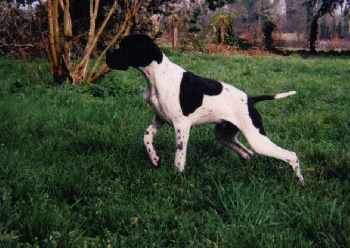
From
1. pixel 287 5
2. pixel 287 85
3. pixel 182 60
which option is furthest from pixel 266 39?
pixel 287 5

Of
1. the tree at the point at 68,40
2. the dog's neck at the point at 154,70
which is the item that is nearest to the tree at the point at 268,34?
the tree at the point at 68,40

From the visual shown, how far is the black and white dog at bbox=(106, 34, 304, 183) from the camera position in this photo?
3562 millimetres

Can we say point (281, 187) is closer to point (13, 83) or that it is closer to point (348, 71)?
point (13, 83)

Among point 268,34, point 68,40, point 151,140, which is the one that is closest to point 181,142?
point 151,140

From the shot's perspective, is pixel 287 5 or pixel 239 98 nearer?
pixel 239 98

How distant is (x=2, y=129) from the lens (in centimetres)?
463

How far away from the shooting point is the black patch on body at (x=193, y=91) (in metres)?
3.62

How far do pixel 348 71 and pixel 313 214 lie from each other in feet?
37.5

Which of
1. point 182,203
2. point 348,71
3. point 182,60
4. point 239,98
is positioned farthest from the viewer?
point 182,60

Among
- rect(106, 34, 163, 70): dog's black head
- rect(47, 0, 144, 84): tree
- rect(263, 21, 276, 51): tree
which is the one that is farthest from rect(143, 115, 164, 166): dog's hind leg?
rect(263, 21, 276, 51): tree

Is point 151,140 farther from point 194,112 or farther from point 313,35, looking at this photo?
point 313,35

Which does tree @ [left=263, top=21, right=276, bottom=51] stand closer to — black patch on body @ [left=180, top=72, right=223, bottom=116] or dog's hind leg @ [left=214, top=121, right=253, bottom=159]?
dog's hind leg @ [left=214, top=121, right=253, bottom=159]

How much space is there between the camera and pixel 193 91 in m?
3.65

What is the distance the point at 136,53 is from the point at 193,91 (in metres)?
0.62
